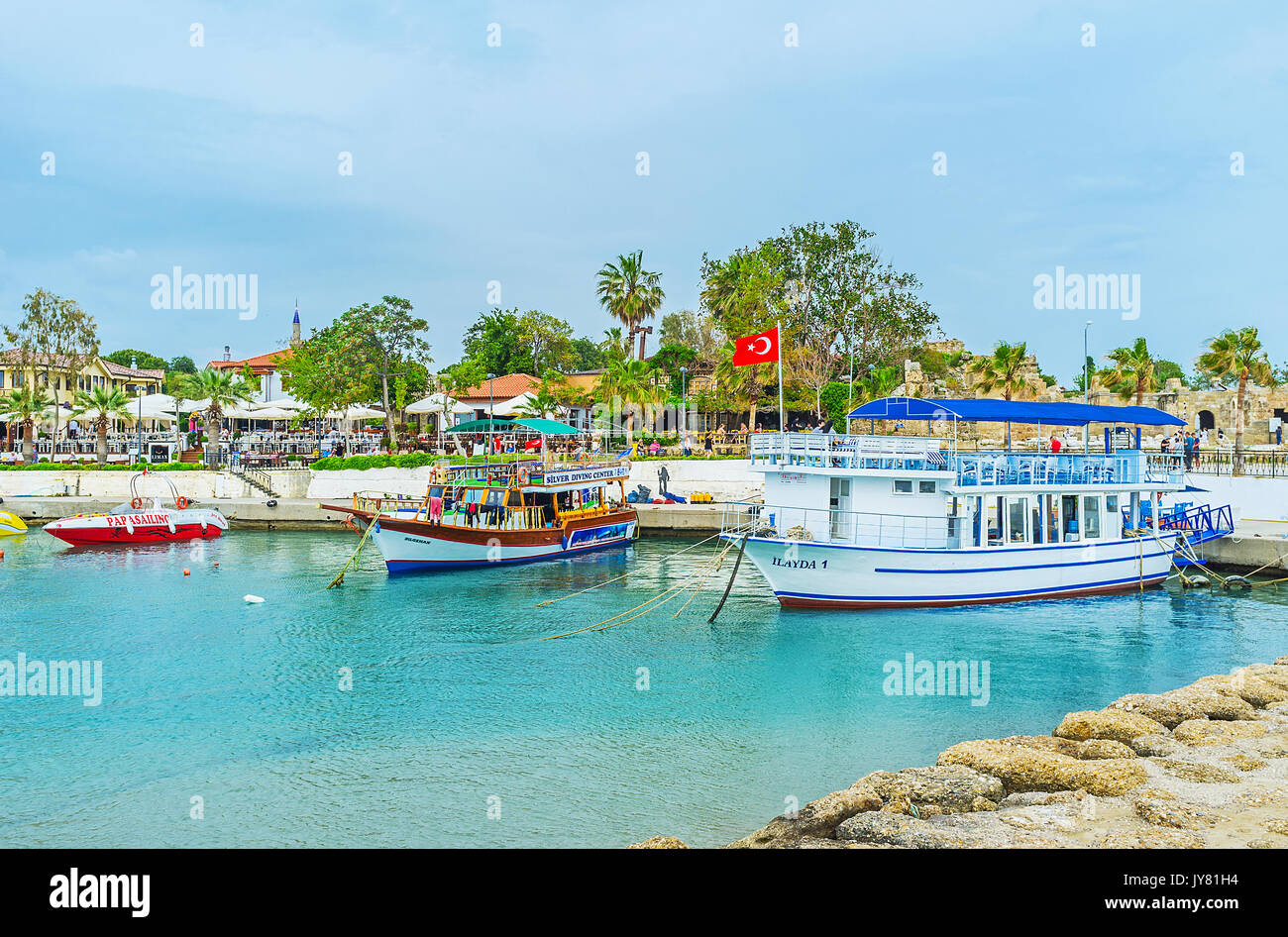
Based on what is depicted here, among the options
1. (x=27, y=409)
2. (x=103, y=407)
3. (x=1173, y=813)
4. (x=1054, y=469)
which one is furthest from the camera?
(x=27, y=409)

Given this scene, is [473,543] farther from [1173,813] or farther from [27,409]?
[27,409]

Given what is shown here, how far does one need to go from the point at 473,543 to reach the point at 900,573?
1707 cm

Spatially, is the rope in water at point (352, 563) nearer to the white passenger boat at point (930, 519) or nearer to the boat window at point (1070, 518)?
the white passenger boat at point (930, 519)

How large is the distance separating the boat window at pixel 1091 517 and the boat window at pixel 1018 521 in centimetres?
284

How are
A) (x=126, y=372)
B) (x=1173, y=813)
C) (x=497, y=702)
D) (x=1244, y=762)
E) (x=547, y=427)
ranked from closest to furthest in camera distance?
(x=1173, y=813), (x=1244, y=762), (x=497, y=702), (x=547, y=427), (x=126, y=372)

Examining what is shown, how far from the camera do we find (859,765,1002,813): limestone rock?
11.1 metres

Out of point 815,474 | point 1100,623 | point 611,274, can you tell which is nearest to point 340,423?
point 611,274

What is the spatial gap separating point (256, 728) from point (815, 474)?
1644 centimetres

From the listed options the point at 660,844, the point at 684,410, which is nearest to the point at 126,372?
the point at 684,410

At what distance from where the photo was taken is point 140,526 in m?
41.6

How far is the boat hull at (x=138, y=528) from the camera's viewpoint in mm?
40125

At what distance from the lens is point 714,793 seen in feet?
44.6

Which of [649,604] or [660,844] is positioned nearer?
[660,844]

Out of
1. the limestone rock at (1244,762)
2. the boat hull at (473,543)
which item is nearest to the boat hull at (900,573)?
the boat hull at (473,543)
